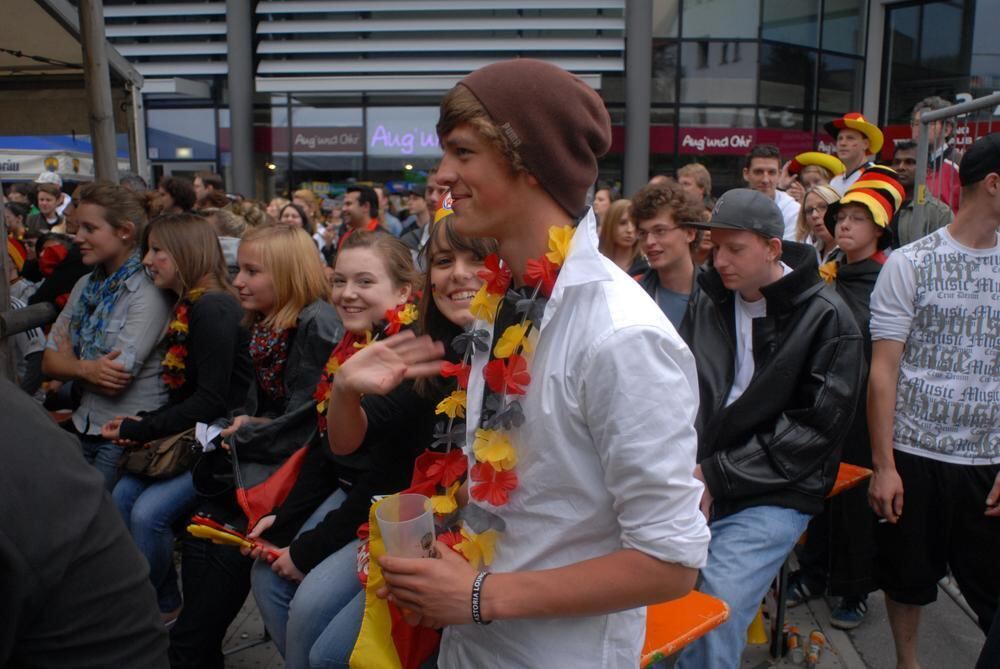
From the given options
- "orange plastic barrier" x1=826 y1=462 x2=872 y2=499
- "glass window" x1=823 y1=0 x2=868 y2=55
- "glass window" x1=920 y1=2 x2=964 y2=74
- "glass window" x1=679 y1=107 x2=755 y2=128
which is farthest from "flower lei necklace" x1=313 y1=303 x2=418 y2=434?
"glass window" x1=920 y1=2 x2=964 y2=74

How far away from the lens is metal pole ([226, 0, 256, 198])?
1531cm

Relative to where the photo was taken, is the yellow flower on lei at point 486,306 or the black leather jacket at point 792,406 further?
the black leather jacket at point 792,406

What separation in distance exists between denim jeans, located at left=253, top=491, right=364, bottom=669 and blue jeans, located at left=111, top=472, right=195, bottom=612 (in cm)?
85

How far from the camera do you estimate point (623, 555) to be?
129 cm

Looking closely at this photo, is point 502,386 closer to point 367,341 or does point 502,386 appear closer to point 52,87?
point 367,341

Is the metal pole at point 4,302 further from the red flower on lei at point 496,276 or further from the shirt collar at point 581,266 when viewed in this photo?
the shirt collar at point 581,266

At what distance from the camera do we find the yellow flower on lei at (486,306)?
172cm

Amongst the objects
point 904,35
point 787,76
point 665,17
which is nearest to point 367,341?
point 665,17

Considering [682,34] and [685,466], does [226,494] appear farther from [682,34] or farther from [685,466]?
[682,34]

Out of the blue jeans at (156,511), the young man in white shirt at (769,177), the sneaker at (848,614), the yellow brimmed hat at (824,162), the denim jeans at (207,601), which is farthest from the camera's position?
the yellow brimmed hat at (824,162)

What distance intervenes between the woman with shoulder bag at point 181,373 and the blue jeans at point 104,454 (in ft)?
0.33

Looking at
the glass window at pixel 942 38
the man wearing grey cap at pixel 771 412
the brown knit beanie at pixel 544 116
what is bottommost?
the man wearing grey cap at pixel 771 412

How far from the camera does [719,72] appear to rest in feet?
52.9

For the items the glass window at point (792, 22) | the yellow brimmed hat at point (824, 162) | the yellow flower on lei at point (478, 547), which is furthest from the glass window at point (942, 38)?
the yellow flower on lei at point (478, 547)
